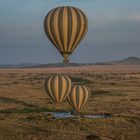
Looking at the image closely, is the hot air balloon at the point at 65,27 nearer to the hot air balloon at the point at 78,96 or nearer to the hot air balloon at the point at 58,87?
the hot air balloon at the point at 78,96

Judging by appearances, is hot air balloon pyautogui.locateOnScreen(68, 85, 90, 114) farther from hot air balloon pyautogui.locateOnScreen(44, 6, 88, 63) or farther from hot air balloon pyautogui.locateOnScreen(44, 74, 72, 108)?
hot air balloon pyautogui.locateOnScreen(44, 6, 88, 63)

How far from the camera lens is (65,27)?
28953mm

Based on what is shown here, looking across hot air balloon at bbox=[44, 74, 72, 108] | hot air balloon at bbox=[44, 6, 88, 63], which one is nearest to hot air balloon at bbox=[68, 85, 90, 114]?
hot air balloon at bbox=[44, 74, 72, 108]

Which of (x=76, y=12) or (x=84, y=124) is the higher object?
(x=76, y=12)

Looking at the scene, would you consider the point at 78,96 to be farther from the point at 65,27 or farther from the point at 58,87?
the point at 65,27

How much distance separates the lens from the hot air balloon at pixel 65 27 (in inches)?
1133

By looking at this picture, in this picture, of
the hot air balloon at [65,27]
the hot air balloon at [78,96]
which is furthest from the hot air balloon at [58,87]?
the hot air balloon at [65,27]

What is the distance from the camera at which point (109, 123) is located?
28.9 metres

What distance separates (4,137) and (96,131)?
5684 millimetres

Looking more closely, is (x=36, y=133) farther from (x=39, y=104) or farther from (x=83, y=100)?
(x=39, y=104)

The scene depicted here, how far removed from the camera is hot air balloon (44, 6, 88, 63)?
94.4 ft

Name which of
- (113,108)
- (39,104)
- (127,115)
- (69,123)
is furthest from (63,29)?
(39,104)

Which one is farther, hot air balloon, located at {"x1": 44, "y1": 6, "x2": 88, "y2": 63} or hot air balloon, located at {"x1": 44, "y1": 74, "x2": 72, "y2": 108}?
hot air balloon, located at {"x1": 44, "y1": 74, "x2": 72, "y2": 108}

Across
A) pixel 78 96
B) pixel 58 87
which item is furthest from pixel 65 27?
pixel 58 87
